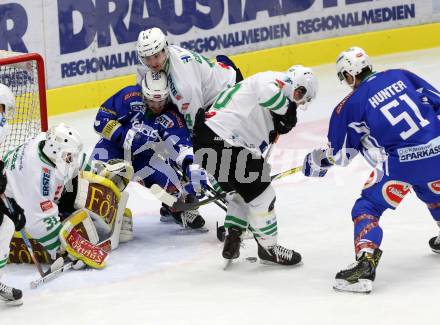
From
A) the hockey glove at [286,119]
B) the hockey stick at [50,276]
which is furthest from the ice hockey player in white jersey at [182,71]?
the hockey stick at [50,276]

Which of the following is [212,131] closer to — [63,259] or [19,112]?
[63,259]

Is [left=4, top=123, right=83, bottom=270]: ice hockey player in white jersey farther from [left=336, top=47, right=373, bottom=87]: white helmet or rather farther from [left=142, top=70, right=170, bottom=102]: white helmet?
[left=336, top=47, right=373, bottom=87]: white helmet

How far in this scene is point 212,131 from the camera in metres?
5.84

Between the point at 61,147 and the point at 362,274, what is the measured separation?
1.56m

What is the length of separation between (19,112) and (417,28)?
15.4ft

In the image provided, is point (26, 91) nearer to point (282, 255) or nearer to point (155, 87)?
point (155, 87)

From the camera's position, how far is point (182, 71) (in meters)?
6.57

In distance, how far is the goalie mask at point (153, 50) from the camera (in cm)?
645

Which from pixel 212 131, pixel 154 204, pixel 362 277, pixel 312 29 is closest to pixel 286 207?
pixel 154 204

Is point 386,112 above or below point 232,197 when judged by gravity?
above

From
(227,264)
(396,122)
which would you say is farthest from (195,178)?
(396,122)

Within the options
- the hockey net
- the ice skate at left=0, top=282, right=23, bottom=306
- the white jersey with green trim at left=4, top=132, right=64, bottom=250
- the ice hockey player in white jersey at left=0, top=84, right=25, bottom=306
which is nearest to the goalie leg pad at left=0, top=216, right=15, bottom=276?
the ice hockey player in white jersey at left=0, top=84, right=25, bottom=306

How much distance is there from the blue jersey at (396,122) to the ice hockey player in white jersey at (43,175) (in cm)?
130

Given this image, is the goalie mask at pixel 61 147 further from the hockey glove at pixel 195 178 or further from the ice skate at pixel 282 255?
the ice skate at pixel 282 255
